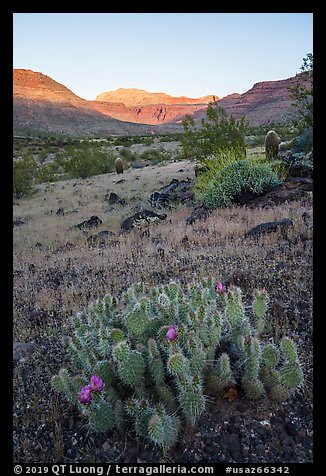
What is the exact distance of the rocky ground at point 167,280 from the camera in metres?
2.61

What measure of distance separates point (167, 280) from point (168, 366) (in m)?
2.93

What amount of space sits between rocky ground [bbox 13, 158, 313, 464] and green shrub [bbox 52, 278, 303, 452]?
14 cm

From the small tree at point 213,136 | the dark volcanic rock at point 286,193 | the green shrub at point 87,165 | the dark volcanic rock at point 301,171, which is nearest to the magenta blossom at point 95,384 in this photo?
the dark volcanic rock at point 286,193

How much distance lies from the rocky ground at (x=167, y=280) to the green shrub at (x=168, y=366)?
5.5 inches

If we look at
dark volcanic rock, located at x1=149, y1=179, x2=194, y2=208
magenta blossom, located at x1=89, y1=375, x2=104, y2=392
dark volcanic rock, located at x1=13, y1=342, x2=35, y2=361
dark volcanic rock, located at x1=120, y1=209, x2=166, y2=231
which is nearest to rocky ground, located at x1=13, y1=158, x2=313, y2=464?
dark volcanic rock, located at x1=13, y1=342, x2=35, y2=361

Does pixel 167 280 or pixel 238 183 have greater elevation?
pixel 238 183

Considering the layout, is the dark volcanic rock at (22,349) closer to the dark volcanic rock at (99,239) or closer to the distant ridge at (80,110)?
the dark volcanic rock at (99,239)

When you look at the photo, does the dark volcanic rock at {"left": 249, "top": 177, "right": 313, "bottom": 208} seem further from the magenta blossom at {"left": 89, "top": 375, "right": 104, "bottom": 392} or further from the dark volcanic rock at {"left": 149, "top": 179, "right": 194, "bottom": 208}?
the magenta blossom at {"left": 89, "top": 375, "right": 104, "bottom": 392}

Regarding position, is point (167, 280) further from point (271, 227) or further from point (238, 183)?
point (238, 183)

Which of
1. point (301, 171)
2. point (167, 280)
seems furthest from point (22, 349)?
point (301, 171)

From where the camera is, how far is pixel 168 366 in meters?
2.59

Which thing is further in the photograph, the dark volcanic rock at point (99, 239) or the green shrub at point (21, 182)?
the green shrub at point (21, 182)
